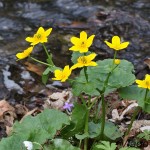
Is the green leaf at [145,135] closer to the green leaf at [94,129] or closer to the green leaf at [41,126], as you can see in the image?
the green leaf at [94,129]

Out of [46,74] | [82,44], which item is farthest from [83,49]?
[46,74]

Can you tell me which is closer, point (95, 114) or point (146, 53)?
point (95, 114)

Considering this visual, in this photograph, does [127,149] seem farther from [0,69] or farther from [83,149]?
[0,69]

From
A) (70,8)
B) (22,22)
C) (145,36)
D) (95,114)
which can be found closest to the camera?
(95,114)

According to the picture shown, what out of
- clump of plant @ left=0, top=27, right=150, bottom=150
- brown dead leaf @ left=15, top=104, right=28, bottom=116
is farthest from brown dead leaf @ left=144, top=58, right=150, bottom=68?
clump of plant @ left=0, top=27, right=150, bottom=150

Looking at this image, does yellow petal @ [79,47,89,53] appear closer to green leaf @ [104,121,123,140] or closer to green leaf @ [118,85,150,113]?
green leaf @ [118,85,150,113]

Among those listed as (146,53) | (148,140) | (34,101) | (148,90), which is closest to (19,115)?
(34,101)

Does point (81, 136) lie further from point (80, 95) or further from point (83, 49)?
point (83, 49)
